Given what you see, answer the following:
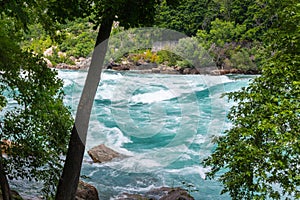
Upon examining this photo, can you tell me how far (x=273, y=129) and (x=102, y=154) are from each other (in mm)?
5503

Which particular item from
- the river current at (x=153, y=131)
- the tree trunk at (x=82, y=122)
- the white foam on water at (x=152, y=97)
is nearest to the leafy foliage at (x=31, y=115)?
the tree trunk at (x=82, y=122)

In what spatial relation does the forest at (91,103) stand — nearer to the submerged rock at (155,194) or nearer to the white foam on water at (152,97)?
the submerged rock at (155,194)

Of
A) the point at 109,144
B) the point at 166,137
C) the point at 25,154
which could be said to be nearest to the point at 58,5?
the point at 25,154

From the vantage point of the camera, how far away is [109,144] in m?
8.89

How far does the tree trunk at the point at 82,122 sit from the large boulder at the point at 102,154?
4.21 metres

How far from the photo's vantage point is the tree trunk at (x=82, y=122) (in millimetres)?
3047

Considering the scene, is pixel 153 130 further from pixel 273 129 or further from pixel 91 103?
pixel 273 129

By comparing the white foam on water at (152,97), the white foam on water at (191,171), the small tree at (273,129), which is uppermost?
the small tree at (273,129)

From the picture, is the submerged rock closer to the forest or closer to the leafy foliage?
the forest

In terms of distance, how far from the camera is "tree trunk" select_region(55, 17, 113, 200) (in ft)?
10.00

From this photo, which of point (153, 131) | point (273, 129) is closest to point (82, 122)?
point (273, 129)

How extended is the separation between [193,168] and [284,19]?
15.7 feet

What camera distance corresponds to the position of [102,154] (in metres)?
7.52

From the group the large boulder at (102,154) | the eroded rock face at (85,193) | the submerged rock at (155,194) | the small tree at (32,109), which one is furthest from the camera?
the large boulder at (102,154)
